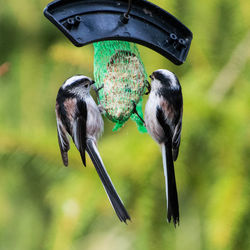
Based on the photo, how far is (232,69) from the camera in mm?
1807

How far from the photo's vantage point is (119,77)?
188 cm

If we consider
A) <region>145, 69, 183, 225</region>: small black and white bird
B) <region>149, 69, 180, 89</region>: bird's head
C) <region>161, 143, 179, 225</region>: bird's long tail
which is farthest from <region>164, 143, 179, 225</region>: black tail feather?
<region>149, 69, 180, 89</region>: bird's head

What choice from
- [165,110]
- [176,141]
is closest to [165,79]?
[165,110]

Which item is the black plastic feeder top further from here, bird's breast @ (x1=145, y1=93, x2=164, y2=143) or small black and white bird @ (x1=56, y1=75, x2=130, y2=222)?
small black and white bird @ (x1=56, y1=75, x2=130, y2=222)

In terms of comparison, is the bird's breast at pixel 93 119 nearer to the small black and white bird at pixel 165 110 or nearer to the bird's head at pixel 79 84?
the bird's head at pixel 79 84

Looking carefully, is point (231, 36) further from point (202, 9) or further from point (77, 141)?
point (77, 141)

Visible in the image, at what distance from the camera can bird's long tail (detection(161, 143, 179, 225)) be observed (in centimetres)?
156

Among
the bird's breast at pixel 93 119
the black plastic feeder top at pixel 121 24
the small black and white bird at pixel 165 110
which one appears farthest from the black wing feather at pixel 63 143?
the black plastic feeder top at pixel 121 24

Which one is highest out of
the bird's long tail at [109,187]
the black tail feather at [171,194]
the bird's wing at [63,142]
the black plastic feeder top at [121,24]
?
the black plastic feeder top at [121,24]

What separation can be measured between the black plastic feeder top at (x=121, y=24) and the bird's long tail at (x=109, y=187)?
44 centimetres

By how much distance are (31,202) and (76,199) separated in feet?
5.69

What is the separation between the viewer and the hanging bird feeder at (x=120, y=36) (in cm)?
155

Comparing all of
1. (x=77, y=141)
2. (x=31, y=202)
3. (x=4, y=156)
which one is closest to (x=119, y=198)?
(x=77, y=141)

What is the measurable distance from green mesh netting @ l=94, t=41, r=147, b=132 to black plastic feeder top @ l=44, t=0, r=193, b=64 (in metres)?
0.22
